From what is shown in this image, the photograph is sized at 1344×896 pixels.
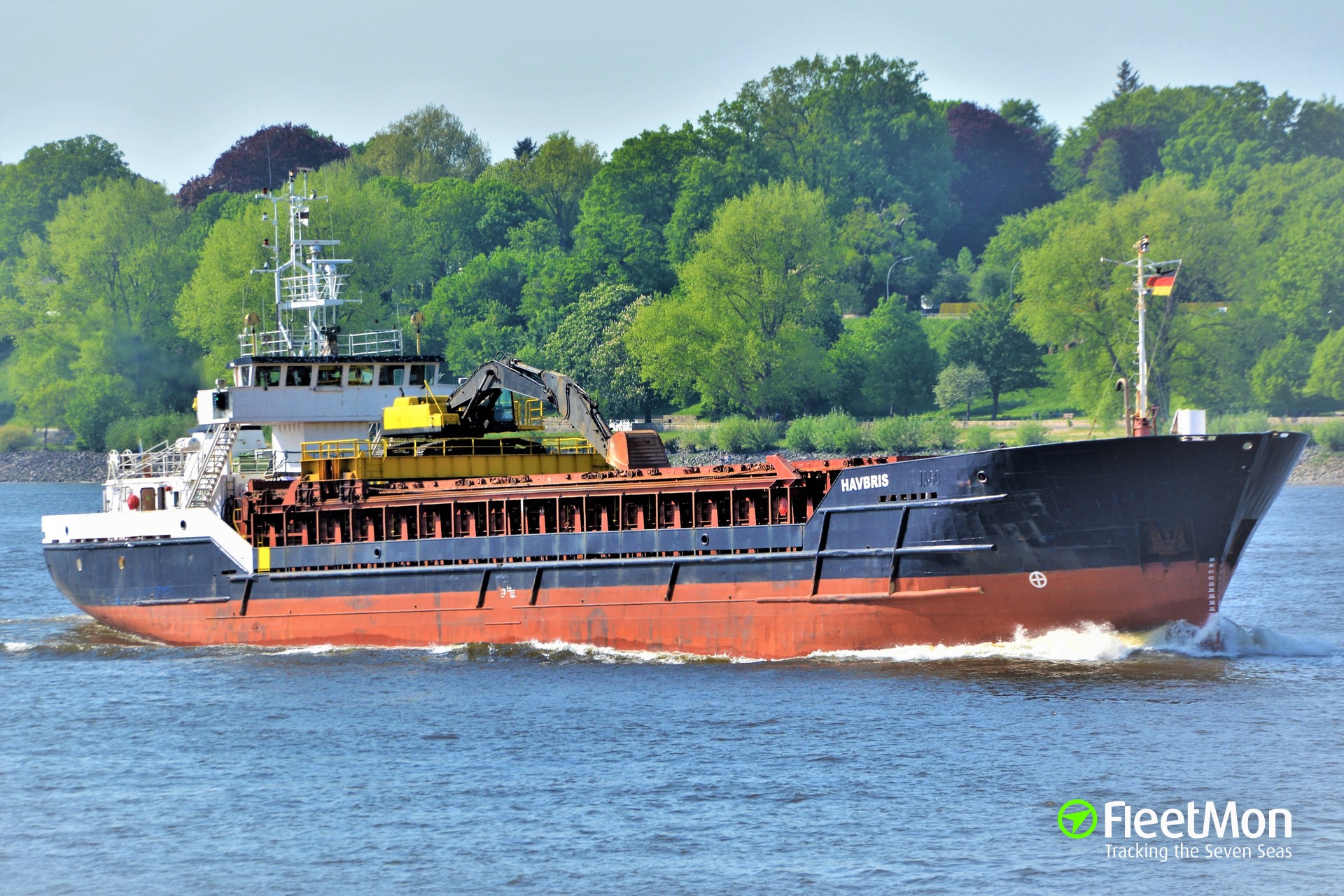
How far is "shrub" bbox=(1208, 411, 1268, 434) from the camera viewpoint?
7425cm

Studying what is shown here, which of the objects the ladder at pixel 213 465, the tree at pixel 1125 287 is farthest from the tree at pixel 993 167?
the ladder at pixel 213 465

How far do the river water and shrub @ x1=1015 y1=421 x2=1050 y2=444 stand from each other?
4359 centimetres

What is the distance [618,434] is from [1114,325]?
171ft

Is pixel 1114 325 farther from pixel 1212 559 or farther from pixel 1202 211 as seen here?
pixel 1212 559

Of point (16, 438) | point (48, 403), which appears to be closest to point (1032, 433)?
point (48, 403)

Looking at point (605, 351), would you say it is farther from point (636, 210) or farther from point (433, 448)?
point (433, 448)

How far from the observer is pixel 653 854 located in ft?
64.3

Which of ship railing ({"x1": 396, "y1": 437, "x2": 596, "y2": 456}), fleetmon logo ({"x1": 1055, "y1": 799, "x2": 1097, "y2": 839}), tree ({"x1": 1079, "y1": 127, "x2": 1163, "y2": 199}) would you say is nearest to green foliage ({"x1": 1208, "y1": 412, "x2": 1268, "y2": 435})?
ship railing ({"x1": 396, "y1": 437, "x2": 596, "y2": 456})

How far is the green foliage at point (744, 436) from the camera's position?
3258 inches

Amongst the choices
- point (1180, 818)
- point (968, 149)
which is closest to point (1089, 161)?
point (968, 149)

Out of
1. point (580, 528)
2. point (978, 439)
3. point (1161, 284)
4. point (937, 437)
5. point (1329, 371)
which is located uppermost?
point (1161, 284)

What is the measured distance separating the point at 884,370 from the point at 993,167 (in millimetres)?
54727

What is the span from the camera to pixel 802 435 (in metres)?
82.6

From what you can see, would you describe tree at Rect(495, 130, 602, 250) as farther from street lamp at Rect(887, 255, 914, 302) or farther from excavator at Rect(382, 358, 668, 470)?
excavator at Rect(382, 358, 668, 470)
